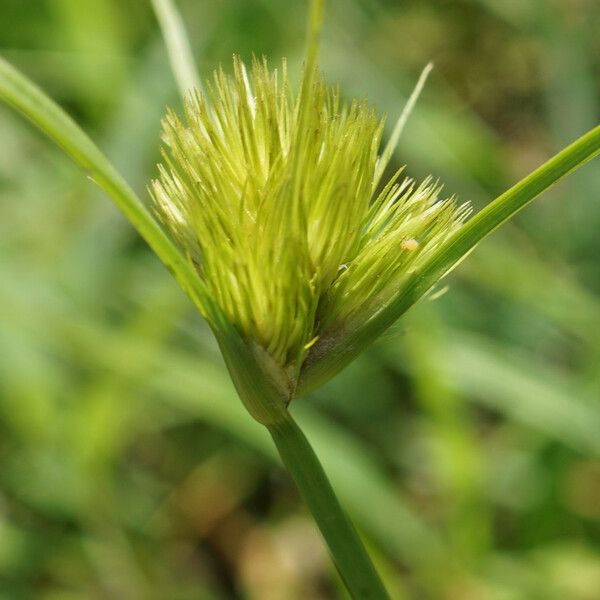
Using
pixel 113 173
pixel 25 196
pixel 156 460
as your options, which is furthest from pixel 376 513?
pixel 113 173

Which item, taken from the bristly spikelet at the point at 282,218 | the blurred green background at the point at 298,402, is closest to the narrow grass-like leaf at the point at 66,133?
the bristly spikelet at the point at 282,218

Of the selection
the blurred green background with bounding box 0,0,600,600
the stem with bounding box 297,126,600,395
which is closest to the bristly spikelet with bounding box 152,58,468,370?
the stem with bounding box 297,126,600,395

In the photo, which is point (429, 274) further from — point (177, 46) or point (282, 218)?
point (177, 46)

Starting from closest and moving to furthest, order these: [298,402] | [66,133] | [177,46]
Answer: [66,133], [177,46], [298,402]

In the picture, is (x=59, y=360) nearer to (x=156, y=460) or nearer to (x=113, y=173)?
(x=156, y=460)

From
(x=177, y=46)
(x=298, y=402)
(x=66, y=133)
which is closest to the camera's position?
(x=66, y=133)

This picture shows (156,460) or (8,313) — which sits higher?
(8,313)

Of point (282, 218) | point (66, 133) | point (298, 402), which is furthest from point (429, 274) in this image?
point (298, 402)
